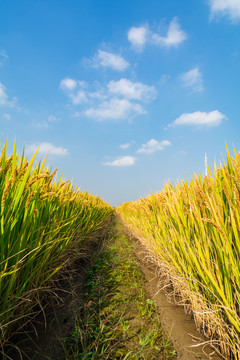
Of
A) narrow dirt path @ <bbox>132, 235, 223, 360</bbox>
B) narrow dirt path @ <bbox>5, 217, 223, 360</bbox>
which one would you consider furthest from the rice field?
narrow dirt path @ <bbox>5, 217, 223, 360</bbox>

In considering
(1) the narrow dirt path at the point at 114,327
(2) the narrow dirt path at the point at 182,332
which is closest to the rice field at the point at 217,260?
(2) the narrow dirt path at the point at 182,332

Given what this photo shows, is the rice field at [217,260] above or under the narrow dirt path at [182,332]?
above

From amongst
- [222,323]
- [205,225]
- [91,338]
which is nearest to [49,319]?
[91,338]

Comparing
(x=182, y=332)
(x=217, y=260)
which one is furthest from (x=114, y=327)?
(x=217, y=260)

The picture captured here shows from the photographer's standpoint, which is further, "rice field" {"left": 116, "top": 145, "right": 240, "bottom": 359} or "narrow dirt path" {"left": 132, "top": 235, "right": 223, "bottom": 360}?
"narrow dirt path" {"left": 132, "top": 235, "right": 223, "bottom": 360}

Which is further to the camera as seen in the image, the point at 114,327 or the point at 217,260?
the point at 114,327

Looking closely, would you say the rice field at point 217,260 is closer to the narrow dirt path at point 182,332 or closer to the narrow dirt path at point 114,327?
the narrow dirt path at point 182,332

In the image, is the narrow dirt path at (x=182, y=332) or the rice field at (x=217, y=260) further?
the narrow dirt path at (x=182, y=332)

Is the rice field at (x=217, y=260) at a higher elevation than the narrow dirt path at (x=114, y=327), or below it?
higher

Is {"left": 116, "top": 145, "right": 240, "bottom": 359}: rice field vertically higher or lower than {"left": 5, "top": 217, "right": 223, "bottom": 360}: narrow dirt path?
higher

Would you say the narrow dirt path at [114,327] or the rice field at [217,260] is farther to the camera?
the narrow dirt path at [114,327]

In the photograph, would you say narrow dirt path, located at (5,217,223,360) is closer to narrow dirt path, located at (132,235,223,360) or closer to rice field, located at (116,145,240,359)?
narrow dirt path, located at (132,235,223,360)

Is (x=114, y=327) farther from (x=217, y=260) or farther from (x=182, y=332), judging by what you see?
(x=217, y=260)

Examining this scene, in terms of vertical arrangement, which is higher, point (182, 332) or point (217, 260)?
point (217, 260)
